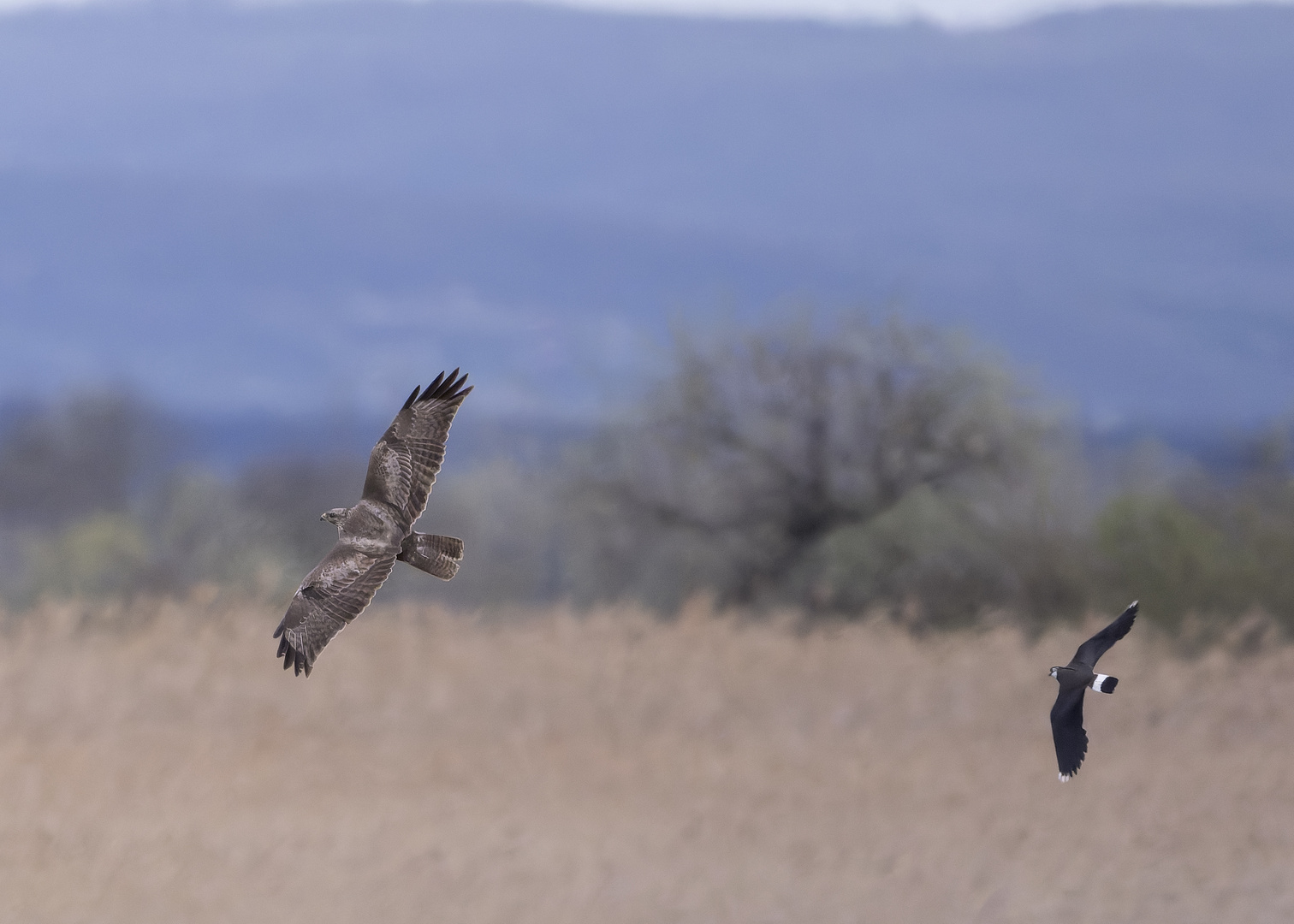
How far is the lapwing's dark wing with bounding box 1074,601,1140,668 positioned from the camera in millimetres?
2342

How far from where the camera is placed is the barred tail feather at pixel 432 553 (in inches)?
97.6

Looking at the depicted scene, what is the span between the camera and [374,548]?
2512 mm

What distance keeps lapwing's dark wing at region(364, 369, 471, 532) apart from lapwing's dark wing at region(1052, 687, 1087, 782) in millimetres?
1128

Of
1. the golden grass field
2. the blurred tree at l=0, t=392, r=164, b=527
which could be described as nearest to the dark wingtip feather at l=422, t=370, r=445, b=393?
the golden grass field

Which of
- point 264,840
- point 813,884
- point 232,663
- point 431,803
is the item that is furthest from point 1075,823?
point 232,663

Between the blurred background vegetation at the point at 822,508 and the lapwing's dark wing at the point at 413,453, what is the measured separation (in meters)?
10.5

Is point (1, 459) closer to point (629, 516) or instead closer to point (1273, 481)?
point (629, 516)

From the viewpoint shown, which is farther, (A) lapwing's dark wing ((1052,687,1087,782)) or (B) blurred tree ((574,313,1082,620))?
(B) blurred tree ((574,313,1082,620))

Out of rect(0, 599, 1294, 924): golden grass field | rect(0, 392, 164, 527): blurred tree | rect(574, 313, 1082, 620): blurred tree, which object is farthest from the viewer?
rect(0, 392, 164, 527): blurred tree

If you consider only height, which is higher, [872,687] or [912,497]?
[912,497]

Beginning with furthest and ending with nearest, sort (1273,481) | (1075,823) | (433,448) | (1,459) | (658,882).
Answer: (1,459), (1273,481), (1075,823), (658,882), (433,448)

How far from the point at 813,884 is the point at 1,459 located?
24.2 meters

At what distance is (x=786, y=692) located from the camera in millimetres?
11562

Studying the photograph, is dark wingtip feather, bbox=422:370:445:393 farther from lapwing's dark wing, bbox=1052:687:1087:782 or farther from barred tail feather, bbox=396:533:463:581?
lapwing's dark wing, bbox=1052:687:1087:782
